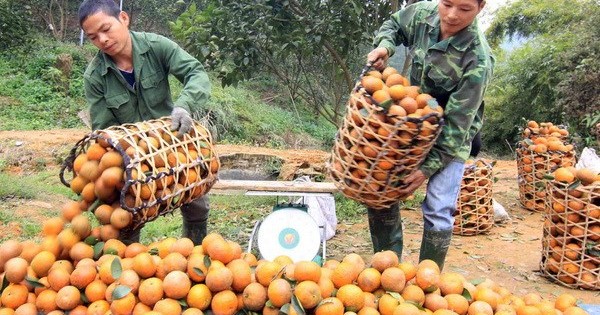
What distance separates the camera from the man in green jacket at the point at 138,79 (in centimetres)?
274

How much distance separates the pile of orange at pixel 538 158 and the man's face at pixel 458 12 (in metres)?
3.55

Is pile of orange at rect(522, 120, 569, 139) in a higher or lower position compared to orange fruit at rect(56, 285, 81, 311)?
lower

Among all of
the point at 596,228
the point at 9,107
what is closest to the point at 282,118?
the point at 9,107

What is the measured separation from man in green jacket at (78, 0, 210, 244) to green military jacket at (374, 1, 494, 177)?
112 cm

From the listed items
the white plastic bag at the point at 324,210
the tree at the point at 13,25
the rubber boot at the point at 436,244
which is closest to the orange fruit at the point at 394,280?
the rubber boot at the point at 436,244

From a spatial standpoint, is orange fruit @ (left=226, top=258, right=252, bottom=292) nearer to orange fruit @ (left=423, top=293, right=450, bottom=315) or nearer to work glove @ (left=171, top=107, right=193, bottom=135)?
orange fruit @ (left=423, top=293, right=450, bottom=315)

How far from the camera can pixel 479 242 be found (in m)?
5.02

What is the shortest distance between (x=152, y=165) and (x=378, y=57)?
50.7 inches

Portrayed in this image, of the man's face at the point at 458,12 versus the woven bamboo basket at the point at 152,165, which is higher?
the man's face at the point at 458,12

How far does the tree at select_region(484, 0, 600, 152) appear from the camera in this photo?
31.4 ft

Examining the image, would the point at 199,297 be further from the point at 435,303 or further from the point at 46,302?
the point at 435,303

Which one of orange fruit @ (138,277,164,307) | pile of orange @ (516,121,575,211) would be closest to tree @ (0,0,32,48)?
pile of orange @ (516,121,575,211)

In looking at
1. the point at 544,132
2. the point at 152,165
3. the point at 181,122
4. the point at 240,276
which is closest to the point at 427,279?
the point at 240,276

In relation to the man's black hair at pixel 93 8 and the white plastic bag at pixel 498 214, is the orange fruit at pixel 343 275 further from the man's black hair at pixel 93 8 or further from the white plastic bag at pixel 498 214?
the white plastic bag at pixel 498 214
